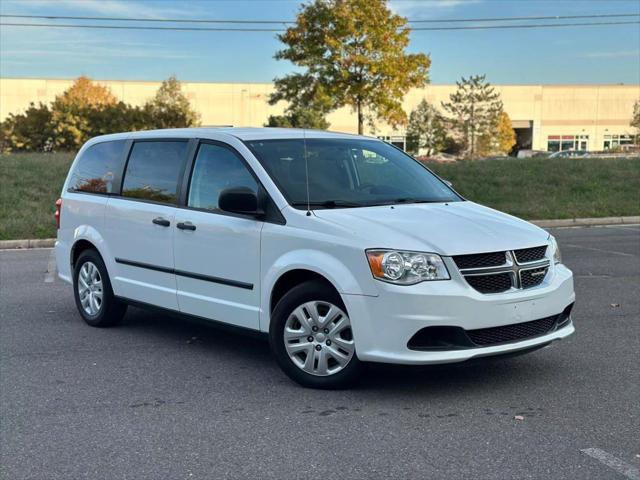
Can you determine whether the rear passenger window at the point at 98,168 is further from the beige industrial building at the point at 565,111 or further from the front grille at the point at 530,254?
the beige industrial building at the point at 565,111

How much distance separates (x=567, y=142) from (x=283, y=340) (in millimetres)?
89757

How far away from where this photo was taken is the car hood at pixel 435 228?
15.5ft

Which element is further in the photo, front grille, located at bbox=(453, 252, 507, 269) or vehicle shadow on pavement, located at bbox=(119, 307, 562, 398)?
vehicle shadow on pavement, located at bbox=(119, 307, 562, 398)

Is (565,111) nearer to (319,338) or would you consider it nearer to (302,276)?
(302,276)

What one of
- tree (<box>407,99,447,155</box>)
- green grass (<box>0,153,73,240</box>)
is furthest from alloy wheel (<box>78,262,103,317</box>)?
tree (<box>407,99,447,155</box>)

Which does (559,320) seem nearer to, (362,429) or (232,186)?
(362,429)

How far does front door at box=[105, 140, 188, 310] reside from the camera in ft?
20.1

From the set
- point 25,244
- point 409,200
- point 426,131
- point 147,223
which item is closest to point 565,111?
point 426,131

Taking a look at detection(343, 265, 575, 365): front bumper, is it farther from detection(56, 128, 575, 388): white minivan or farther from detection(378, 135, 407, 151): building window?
detection(378, 135, 407, 151): building window

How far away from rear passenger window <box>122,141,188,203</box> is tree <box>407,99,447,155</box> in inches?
2488

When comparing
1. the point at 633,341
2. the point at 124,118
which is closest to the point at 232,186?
the point at 633,341

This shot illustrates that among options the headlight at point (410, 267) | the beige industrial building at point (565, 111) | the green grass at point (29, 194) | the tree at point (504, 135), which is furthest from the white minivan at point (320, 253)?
the beige industrial building at point (565, 111)

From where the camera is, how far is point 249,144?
579 centimetres

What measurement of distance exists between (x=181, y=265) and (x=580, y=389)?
9.92 feet
